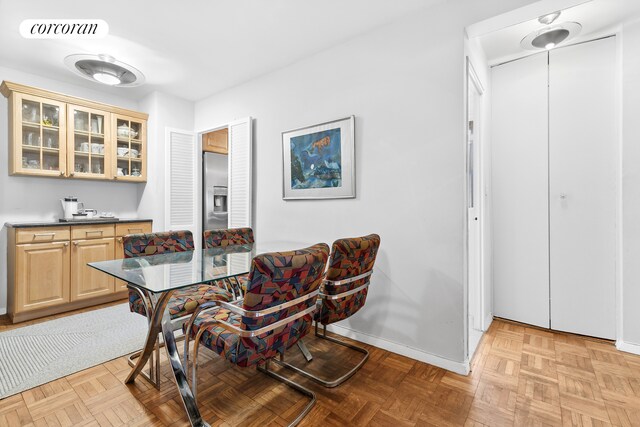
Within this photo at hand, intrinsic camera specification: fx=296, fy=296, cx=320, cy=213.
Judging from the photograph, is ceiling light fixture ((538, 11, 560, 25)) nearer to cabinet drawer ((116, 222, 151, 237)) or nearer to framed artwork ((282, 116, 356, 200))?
framed artwork ((282, 116, 356, 200))

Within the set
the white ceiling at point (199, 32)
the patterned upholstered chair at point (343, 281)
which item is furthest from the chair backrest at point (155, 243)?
the white ceiling at point (199, 32)

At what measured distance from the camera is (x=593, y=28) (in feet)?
7.85

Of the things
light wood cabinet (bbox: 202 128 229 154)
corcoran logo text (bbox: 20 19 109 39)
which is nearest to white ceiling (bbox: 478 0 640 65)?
corcoran logo text (bbox: 20 19 109 39)

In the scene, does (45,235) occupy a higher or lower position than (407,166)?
lower

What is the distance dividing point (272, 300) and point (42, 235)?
10.2 feet

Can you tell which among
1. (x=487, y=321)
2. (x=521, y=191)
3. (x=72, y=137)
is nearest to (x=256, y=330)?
(x=487, y=321)

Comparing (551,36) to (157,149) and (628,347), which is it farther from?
(157,149)

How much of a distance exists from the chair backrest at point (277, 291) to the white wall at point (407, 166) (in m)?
1.03

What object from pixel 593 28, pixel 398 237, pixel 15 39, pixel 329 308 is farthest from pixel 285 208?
pixel 593 28

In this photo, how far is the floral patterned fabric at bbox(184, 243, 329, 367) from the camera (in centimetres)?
131

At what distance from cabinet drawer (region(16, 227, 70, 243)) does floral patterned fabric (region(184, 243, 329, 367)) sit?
8.53 ft

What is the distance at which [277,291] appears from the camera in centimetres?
138

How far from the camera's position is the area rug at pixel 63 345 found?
2.03 metres

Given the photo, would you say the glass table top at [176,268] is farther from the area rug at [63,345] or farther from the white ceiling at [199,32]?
the white ceiling at [199,32]
